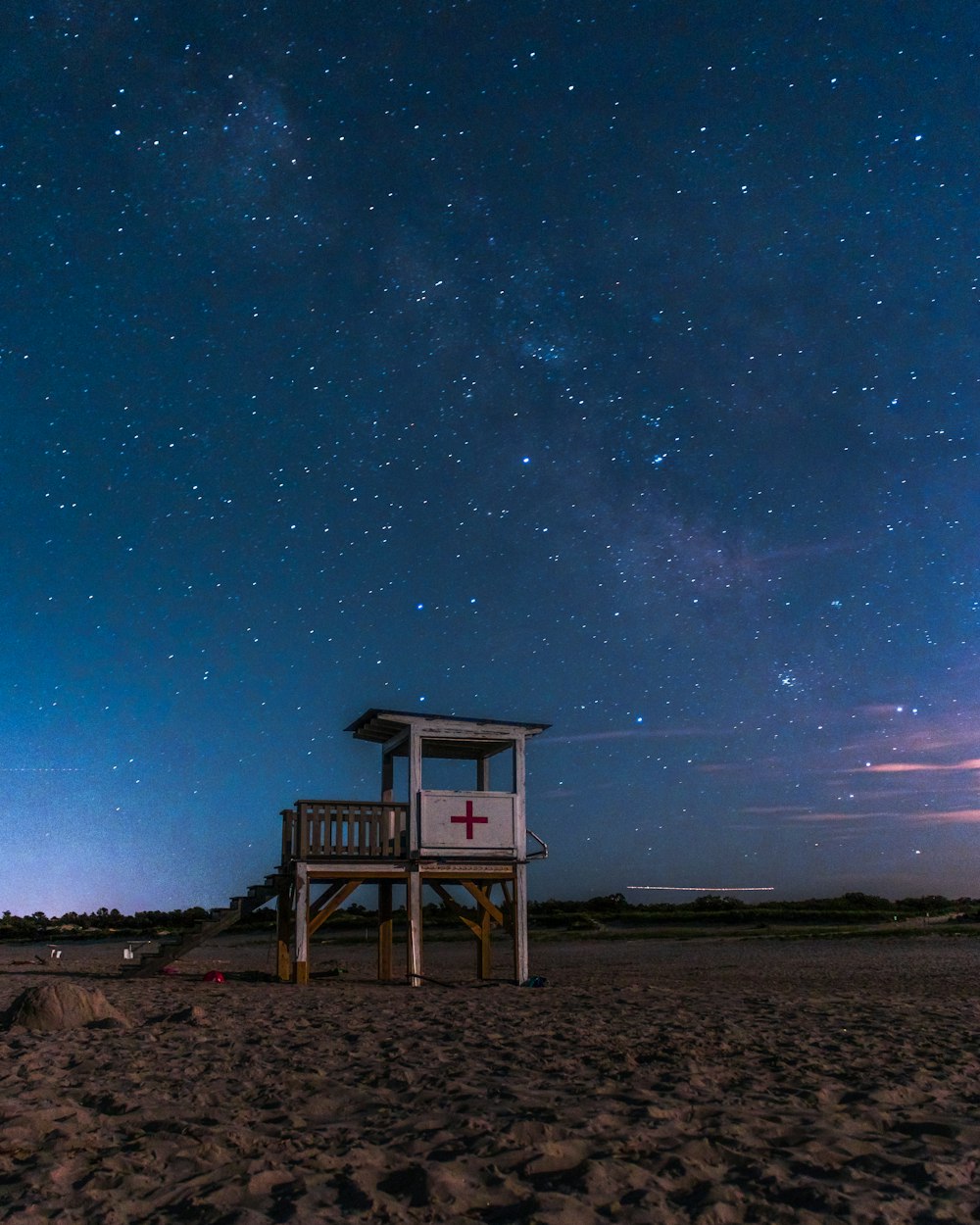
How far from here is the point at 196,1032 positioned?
11242mm

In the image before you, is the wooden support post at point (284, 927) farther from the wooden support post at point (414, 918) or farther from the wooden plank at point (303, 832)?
the wooden support post at point (414, 918)

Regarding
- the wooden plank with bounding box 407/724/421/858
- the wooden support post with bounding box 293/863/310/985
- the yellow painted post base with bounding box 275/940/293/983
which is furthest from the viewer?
the wooden plank with bounding box 407/724/421/858

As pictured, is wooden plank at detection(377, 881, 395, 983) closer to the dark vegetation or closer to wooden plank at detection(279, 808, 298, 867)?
wooden plank at detection(279, 808, 298, 867)

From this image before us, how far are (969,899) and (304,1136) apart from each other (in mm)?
98080

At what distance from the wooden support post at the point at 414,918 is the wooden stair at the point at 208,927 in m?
2.67

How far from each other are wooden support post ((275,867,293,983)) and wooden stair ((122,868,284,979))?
0.51 feet

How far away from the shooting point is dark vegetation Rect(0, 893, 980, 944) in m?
55.0

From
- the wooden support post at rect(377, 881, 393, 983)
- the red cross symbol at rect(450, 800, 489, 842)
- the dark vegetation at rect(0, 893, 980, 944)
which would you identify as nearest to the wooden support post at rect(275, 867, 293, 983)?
the wooden support post at rect(377, 881, 393, 983)

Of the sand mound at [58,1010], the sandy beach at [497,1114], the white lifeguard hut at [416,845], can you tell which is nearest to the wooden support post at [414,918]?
the white lifeguard hut at [416,845]

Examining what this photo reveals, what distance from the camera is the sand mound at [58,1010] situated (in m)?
11.7

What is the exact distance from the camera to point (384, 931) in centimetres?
2267

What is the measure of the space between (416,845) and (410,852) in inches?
8.7

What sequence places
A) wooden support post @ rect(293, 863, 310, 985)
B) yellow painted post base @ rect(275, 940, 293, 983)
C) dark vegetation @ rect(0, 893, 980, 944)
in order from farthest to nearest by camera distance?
dark vegetation @ rect(0, 893, 980, 944)
yellow painted post base @ rect(275, 940, 293, 983)
wooden support post @ rect(293, 863, 310, 985)

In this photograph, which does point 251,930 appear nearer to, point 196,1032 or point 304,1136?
point 196,1032
